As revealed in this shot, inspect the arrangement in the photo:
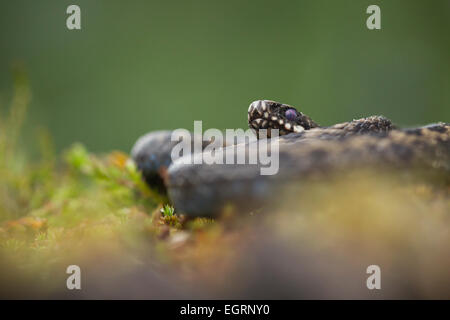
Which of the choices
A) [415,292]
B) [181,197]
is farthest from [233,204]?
[415,292]

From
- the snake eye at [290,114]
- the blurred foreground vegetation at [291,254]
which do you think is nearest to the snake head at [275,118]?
the snake eye at [290,114]

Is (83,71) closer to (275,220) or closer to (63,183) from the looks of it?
(63,183)

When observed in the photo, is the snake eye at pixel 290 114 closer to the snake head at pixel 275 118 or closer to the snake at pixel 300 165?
the snake head at pixel 275 118

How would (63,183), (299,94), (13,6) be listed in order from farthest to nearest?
(13,6)
(299,94)
(63,183)

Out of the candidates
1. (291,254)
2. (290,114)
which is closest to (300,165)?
(291,254)

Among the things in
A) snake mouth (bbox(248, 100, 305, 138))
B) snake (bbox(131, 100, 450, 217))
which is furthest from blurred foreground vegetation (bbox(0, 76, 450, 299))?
snake mouth (bbox(248, 100, 305, 138))

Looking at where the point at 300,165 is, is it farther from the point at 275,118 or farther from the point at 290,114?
the point at 290,114
